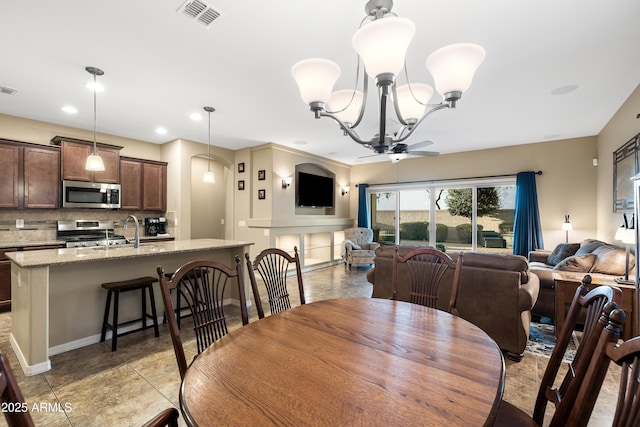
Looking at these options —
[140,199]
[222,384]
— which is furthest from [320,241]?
[222,384]

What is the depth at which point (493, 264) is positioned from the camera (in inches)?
106

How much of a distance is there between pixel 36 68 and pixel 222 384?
365 centimetres

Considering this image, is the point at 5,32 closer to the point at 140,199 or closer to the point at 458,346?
the point at 140,199

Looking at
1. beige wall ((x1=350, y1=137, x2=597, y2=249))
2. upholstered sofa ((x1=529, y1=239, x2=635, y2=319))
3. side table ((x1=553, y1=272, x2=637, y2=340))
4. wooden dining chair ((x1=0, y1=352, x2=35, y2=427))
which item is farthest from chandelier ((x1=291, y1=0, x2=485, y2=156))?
beige wall ((x1=350, y1=137, x2=597, y2=249))

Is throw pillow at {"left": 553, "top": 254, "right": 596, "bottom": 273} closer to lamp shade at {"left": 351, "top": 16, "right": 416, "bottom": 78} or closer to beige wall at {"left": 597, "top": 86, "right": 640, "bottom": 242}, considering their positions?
beige wall at {"left": 597, "top": 86, "right": 640, "bottom": 242}

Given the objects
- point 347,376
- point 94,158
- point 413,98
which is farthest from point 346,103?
point 94,158

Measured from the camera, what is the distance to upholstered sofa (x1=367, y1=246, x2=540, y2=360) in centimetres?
255

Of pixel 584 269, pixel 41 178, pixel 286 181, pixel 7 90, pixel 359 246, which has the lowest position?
pixel 359 246

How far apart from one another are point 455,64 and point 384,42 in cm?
48

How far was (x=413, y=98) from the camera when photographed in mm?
2279

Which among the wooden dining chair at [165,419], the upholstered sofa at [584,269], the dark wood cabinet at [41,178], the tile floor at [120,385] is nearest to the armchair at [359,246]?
the upholstered sofa at [584,269]

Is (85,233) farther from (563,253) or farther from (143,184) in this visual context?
→ (563,253)

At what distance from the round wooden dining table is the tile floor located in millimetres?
1200

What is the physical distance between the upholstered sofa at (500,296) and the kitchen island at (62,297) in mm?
2889
